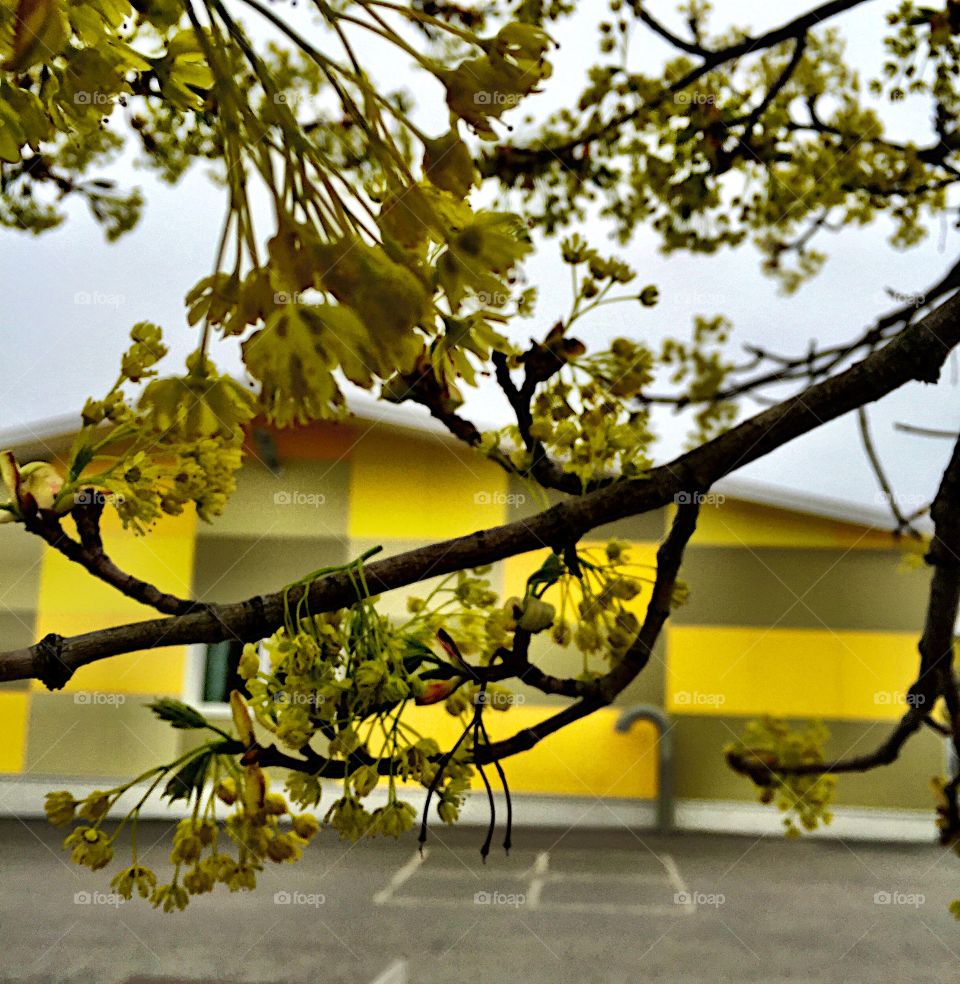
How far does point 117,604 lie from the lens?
5.92 ft

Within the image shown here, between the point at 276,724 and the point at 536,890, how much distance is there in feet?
6.37

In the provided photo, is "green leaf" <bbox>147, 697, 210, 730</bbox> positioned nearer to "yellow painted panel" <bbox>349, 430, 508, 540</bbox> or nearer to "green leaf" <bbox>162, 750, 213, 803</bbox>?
"green leaf" <bbox>162, 750, 213, 803</bbox>

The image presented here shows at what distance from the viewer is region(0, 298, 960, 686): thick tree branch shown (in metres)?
0.27

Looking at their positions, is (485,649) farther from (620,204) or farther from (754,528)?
(754,528)
